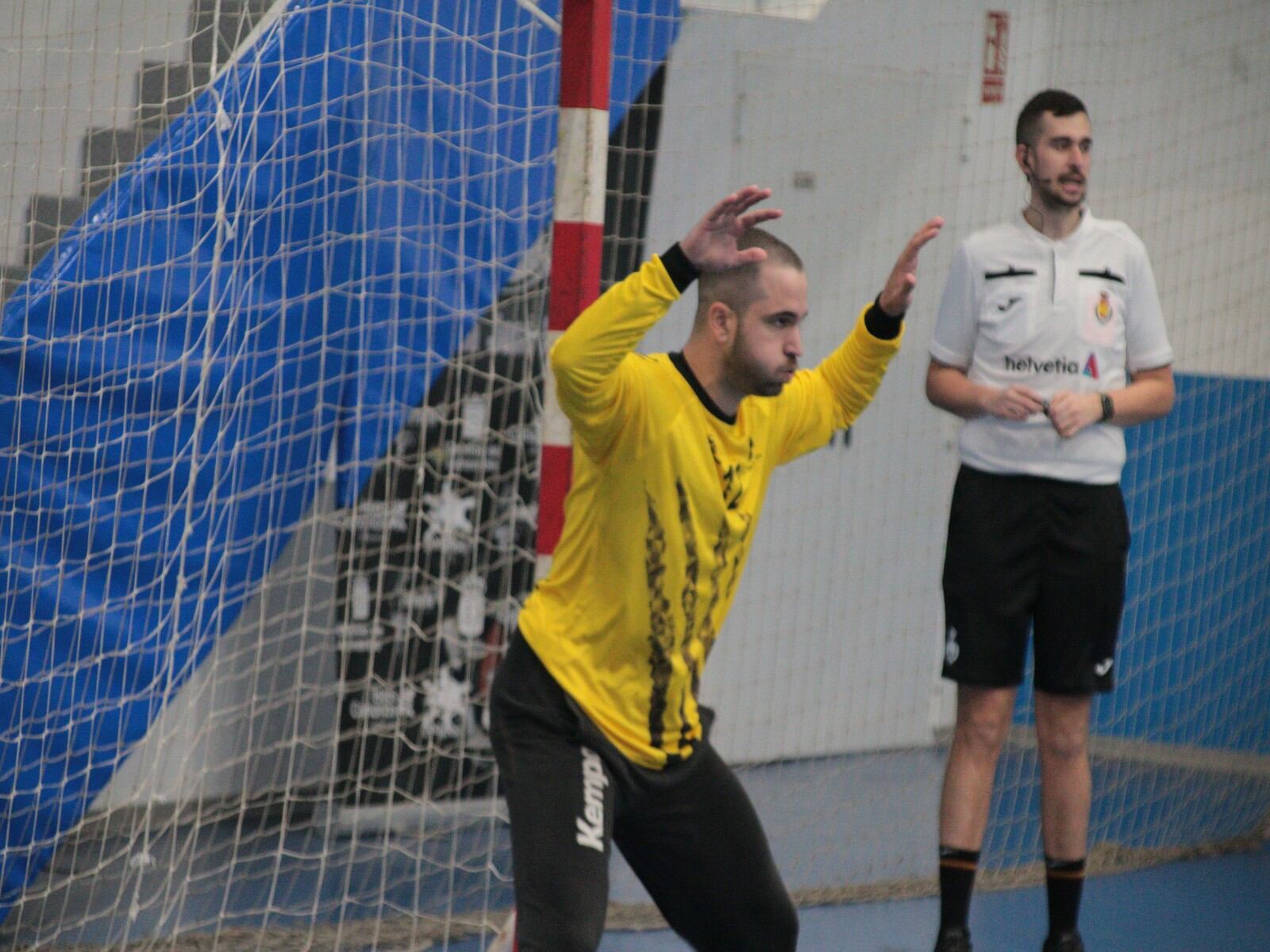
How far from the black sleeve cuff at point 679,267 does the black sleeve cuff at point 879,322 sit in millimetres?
617

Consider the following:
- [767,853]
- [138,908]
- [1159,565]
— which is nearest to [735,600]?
[1159,565]

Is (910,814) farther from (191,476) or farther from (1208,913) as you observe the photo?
(191,476)

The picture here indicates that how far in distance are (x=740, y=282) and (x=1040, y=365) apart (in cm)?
105

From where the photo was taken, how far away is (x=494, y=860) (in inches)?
194

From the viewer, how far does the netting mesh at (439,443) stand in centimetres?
424

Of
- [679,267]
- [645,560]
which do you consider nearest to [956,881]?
[645,560]

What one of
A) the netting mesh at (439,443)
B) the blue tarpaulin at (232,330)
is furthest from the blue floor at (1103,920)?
the blue tarpaulin at (232,330)

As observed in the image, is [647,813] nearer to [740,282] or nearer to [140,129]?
[740,282]

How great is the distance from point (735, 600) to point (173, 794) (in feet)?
7.21

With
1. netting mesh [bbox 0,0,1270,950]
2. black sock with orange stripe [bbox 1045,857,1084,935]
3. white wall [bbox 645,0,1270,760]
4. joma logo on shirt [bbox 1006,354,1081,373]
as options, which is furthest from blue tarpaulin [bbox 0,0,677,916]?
black sock with orange stripe [bbox 1045,857,1084,935]

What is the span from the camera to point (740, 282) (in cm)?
288

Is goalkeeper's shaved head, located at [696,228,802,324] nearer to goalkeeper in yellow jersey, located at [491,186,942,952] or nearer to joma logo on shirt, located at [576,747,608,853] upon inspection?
goalkeeper in yellow jersey, located at [491,186,942,952]

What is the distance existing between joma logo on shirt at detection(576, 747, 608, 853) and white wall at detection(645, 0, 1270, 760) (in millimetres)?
3371

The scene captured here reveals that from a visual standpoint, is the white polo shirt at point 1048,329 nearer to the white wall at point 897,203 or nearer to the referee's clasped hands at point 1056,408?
the referee's clasped hands at point 1056,408
